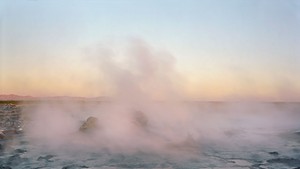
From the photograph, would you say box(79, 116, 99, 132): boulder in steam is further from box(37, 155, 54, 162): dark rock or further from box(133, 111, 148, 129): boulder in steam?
box(37, 155, 54, 162): dark rock

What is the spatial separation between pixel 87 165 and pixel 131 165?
7.01 ft

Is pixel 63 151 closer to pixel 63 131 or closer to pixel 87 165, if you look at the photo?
pixel 87 165

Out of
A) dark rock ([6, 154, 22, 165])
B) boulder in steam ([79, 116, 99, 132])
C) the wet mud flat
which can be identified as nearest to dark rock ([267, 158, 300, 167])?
the wet mud flat

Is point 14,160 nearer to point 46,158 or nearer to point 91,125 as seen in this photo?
point 46,158

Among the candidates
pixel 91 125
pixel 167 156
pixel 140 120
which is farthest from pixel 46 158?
pixel 140 120

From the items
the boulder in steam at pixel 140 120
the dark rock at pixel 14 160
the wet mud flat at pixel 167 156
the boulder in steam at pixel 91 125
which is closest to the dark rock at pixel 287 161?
the wet mud flat at pixel 167 156

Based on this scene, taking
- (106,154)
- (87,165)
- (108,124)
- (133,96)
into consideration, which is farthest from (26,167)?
(133,96)

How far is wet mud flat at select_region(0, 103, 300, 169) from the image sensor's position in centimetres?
1513

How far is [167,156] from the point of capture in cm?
1697

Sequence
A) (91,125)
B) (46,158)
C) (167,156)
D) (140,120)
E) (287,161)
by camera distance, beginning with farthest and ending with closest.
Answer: (140,120) → (91,125) → (167,156) → (46,158) → (287,161)

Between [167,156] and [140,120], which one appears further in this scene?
[140,120]

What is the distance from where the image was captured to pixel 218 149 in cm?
1967

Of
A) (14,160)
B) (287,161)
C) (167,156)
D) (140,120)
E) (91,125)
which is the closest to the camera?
(14,160)

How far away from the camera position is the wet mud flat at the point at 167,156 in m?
15.1
